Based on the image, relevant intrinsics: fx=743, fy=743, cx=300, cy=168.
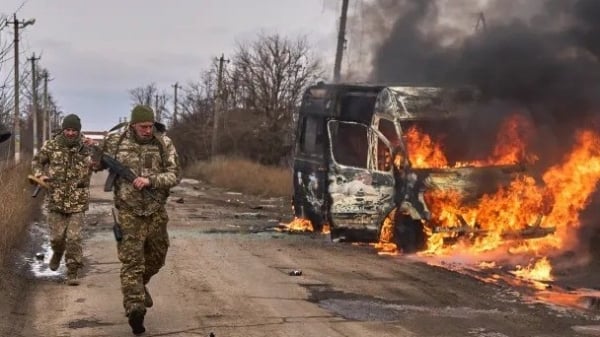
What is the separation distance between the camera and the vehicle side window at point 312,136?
11.7 meters

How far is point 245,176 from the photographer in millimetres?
29859

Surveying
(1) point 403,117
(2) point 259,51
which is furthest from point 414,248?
(2) point 259,51

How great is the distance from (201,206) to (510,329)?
13.6m

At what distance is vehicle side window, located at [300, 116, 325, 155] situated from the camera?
38.4 feet

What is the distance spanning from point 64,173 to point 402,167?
4.51 metres

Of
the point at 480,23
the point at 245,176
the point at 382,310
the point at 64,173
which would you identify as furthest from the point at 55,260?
the point at 245,176

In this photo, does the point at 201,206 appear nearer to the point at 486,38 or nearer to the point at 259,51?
the point at 486,38

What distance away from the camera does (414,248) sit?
10164mm

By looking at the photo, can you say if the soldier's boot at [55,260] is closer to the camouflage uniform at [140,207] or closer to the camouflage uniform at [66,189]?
the camouflage uniform at [66,189]

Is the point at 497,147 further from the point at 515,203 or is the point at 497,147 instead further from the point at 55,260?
the point at 55,260

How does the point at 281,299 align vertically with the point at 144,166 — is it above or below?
below

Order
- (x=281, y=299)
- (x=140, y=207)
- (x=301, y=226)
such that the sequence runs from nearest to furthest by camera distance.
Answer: (x=140, y=207) → (x=281, y=299) → (x=301, y=226)

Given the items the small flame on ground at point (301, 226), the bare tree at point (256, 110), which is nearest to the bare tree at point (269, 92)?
the bare tree at point (256, 110)

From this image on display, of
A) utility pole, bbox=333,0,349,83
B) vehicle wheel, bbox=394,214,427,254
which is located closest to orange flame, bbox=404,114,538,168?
vehicle wheel, bbox=394,214,427,254
